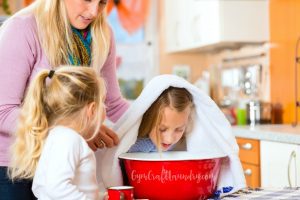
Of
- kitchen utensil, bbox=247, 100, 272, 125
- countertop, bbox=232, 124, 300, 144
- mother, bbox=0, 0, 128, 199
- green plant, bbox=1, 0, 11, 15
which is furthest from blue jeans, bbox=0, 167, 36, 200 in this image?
green plant, bbox=1, 0, 11, 15

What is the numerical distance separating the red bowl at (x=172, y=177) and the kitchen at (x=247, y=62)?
3.96ft

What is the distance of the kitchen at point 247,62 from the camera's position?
9.62 feet

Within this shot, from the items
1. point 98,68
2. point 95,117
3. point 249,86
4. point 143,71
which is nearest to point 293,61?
point 249,86

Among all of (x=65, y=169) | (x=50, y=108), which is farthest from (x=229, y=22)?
(x=65, y=169)

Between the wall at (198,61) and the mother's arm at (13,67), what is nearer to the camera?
the mother's arm at (13,67)

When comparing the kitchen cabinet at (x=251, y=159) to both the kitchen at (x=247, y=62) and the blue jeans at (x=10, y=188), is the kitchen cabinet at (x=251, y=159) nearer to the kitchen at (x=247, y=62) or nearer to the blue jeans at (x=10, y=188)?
the kitchen at (x=247, y=62)

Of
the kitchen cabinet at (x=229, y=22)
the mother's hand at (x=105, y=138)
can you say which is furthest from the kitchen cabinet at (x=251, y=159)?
the mother's hand at (x=105, y=138)

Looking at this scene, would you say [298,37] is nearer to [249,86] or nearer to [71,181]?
[249,86]

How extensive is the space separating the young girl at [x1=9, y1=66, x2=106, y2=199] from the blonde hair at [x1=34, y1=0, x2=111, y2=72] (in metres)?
0.15

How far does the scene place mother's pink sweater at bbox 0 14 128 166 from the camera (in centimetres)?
151

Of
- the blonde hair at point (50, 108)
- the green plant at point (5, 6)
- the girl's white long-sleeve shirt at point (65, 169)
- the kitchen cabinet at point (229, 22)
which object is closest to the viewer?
the girl's white long-sleeve shirt at point (65, 169)

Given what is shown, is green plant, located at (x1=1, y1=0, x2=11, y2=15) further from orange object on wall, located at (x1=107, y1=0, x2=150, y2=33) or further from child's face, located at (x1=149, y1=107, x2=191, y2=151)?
child's face, located at (x1=149, y1=107, x2=191, y2=151)

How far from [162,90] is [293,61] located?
6.62ft

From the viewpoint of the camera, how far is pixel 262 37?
12.1ft
